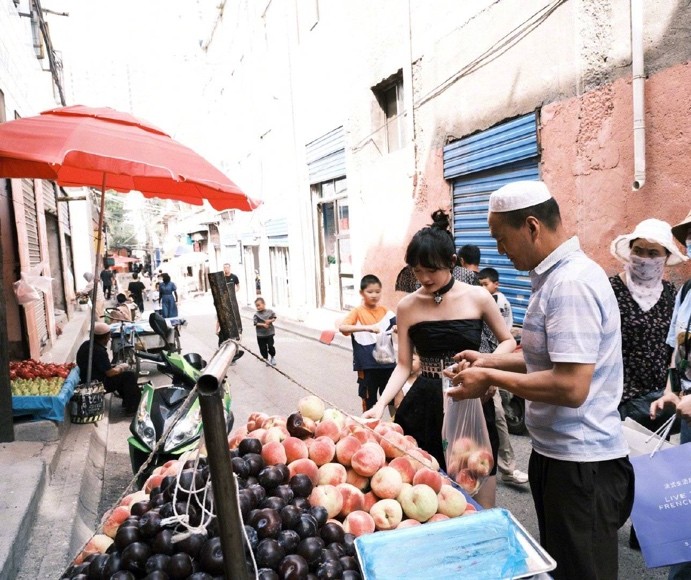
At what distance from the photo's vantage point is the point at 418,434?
3082mm

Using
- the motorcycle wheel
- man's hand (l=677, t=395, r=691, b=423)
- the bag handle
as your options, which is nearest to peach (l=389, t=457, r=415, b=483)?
the bag handle

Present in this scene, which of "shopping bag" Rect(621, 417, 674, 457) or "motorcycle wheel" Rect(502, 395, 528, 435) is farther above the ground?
"shopping bag" Rect(621, 417, 674, 457)

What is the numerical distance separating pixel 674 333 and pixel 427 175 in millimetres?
6529

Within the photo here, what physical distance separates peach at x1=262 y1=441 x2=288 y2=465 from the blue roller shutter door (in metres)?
5.24

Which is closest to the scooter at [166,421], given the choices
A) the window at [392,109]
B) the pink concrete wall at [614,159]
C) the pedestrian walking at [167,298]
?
the pink concrete wall at [614,159]

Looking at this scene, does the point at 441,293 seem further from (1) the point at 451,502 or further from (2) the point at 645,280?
(2) the point at 645,280

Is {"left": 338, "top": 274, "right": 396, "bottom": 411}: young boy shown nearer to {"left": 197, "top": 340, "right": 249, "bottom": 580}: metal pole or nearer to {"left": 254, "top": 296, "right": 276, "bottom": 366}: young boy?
{"left": 197, "top": 340, "right": 249, "bottom": 580}: metal pole

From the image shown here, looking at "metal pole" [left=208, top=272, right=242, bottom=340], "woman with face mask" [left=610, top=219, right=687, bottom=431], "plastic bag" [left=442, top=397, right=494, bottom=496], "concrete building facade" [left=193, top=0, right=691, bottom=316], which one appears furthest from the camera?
"concrete building facade" [left=193, top=0, right=691, bottom=316]

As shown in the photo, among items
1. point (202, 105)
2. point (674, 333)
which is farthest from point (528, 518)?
point (202, 105)

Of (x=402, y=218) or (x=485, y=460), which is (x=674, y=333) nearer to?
(x=485, y=460)

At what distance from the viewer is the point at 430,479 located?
2.19m

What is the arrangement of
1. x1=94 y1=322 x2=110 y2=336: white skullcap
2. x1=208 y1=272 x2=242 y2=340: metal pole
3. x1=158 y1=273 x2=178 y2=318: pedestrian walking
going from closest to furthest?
x1=208 y1=272 x2=242 y2=340: metal pole
x1=94 y1=322 x2=110 y2=336: white skullcap
x1=158 y1=273 x2=178 y2=318: pedestrian walking

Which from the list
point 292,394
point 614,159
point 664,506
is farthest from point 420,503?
point 292,394

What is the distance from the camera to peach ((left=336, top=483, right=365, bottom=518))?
6.77 feet
